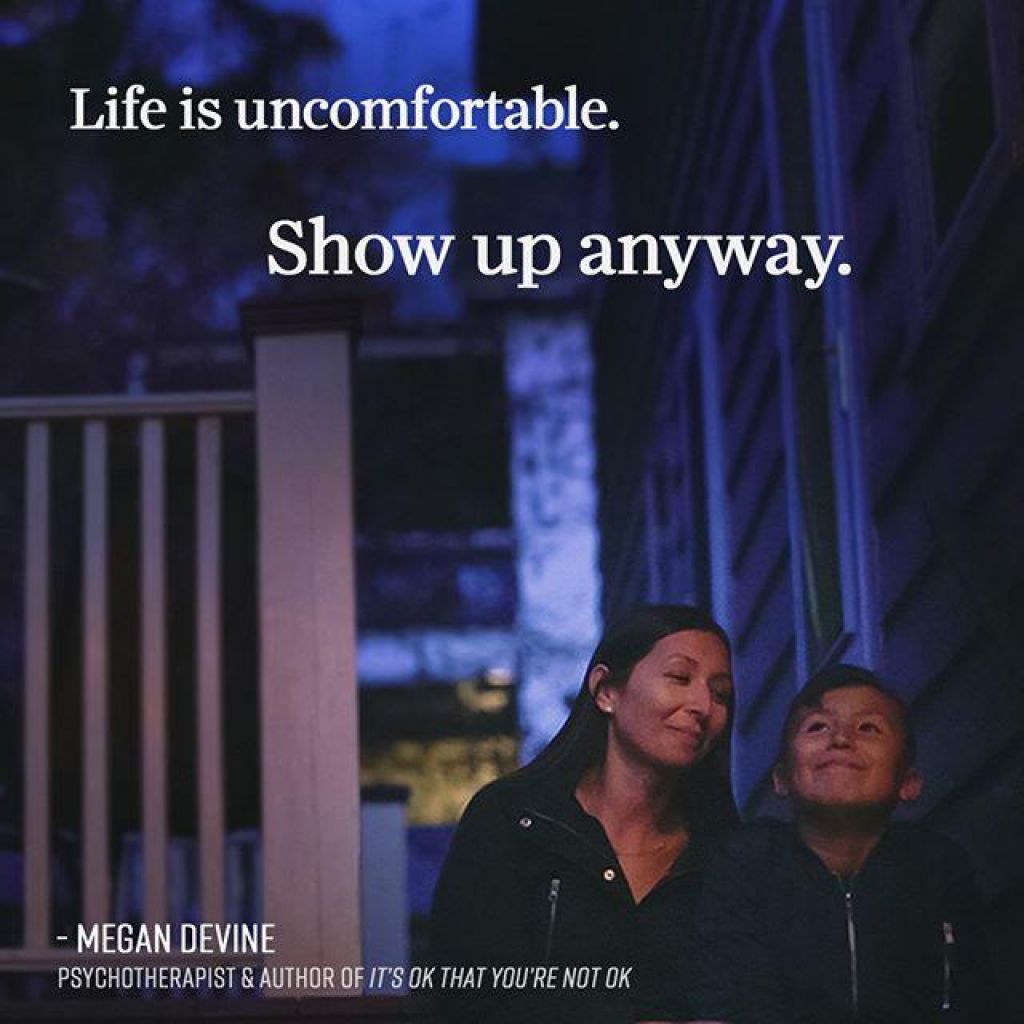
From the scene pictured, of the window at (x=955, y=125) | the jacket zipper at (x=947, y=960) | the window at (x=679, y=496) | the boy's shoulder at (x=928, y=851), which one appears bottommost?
the jacket zipper at (x=947, y=960)

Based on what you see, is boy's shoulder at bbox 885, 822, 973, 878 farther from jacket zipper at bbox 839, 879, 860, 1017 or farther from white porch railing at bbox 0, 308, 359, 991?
white porch railing at bbox 0, 308, 359, 991

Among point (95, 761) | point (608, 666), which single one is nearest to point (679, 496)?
point (608, 666)

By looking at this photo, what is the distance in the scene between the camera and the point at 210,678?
9.02 ft

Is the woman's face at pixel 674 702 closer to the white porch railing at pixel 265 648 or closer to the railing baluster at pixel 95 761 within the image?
the white porch railing at pixel 265 648

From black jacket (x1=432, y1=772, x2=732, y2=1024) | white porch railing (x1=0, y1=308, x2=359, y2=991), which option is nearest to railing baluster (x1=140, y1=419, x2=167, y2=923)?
white porch railing (x1=0, y1=308, x2=359, y2=991)

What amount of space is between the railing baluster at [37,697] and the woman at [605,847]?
542 mm

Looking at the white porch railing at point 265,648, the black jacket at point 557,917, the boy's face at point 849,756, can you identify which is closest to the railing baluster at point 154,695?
the white porch railing at point 265,648

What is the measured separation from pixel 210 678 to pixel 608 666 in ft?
1.77

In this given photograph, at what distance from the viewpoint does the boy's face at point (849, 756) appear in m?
2.49

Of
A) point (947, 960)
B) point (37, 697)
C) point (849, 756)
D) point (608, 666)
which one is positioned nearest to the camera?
point (947, 960)

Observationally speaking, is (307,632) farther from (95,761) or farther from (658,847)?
(658,847)

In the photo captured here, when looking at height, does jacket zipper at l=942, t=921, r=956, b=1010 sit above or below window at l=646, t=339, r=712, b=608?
below

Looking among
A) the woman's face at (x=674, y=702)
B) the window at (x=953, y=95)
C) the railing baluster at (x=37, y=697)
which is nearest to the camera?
the window at (x=953, y=95)

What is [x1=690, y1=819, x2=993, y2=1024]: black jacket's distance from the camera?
238 centimetres
